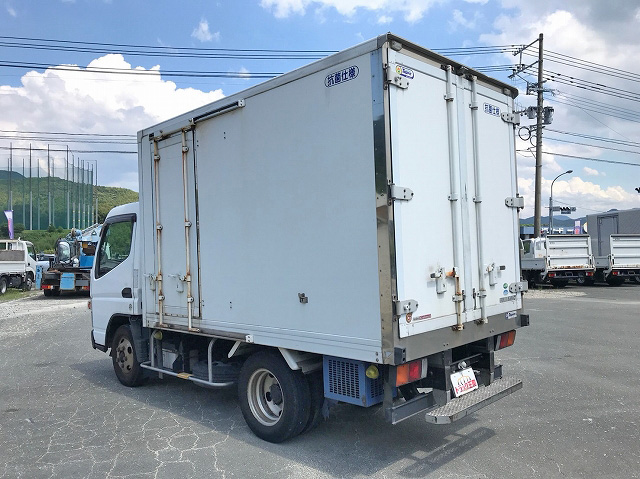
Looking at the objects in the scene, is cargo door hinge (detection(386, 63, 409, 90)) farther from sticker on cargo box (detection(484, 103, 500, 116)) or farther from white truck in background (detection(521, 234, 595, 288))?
white truck in background (detection(521, 234, 595, 288))

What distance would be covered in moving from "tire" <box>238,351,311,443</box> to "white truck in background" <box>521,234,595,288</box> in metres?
20.0

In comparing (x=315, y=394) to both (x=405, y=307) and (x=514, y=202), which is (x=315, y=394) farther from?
(x=514, y=202)

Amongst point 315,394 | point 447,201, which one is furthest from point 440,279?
point 315,394

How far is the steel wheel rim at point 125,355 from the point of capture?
710 cm

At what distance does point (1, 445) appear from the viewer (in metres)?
5.08

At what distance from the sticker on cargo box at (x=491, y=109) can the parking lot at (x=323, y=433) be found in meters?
3.17

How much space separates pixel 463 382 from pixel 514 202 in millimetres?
1987

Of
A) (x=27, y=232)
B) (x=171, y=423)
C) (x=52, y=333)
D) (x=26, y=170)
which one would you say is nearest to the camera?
(x=171, y=423)

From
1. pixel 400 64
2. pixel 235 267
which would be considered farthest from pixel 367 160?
pixel 235 267

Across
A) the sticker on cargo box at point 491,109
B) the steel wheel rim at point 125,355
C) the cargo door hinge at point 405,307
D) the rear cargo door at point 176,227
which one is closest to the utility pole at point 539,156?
the sticker on cargo box at point 491,109

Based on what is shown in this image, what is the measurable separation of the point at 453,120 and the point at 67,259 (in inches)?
901

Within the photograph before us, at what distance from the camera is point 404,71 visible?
13.7ft

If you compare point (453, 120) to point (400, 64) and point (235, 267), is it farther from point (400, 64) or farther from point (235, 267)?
point (235, 267)

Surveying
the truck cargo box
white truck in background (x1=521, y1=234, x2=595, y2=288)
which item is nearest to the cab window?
the truck cargo box
